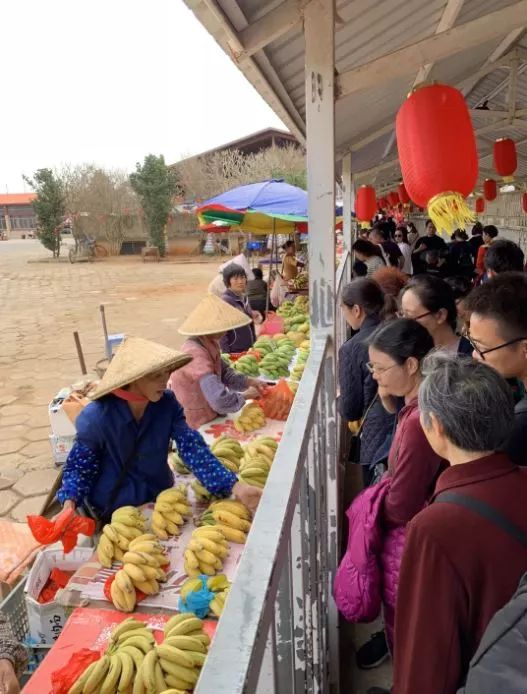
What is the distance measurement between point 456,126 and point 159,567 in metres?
2.23

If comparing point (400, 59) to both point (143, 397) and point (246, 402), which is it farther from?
point (246, 402)

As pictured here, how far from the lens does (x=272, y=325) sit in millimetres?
8023

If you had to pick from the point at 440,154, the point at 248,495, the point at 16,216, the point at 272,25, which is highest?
the point at 16,216

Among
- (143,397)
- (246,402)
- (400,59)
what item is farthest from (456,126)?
(246,402)

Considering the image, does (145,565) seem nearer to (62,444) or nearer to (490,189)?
(62,444)

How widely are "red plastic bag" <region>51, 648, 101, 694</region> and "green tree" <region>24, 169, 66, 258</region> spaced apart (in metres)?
36.2

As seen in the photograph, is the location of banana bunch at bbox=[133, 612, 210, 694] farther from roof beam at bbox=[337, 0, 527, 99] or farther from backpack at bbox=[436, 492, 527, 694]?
roof beam at bbox=[337, 0, 527, 99]

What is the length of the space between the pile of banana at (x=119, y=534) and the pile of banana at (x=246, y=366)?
8.06ft

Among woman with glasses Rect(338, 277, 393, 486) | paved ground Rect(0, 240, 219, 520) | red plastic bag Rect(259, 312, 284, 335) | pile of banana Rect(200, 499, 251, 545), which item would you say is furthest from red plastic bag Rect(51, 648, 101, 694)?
red plastic bag Rect(259, 312, 284, 335)

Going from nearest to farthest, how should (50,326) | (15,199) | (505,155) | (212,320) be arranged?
(212,320) → (505,155) → (50,326) → (15,199)

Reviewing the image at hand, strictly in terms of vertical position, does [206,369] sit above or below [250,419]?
above

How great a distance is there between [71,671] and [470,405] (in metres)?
1.51

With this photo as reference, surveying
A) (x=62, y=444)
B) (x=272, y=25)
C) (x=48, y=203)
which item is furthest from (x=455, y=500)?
(x=48, y=203)

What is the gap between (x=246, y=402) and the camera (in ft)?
13.4
